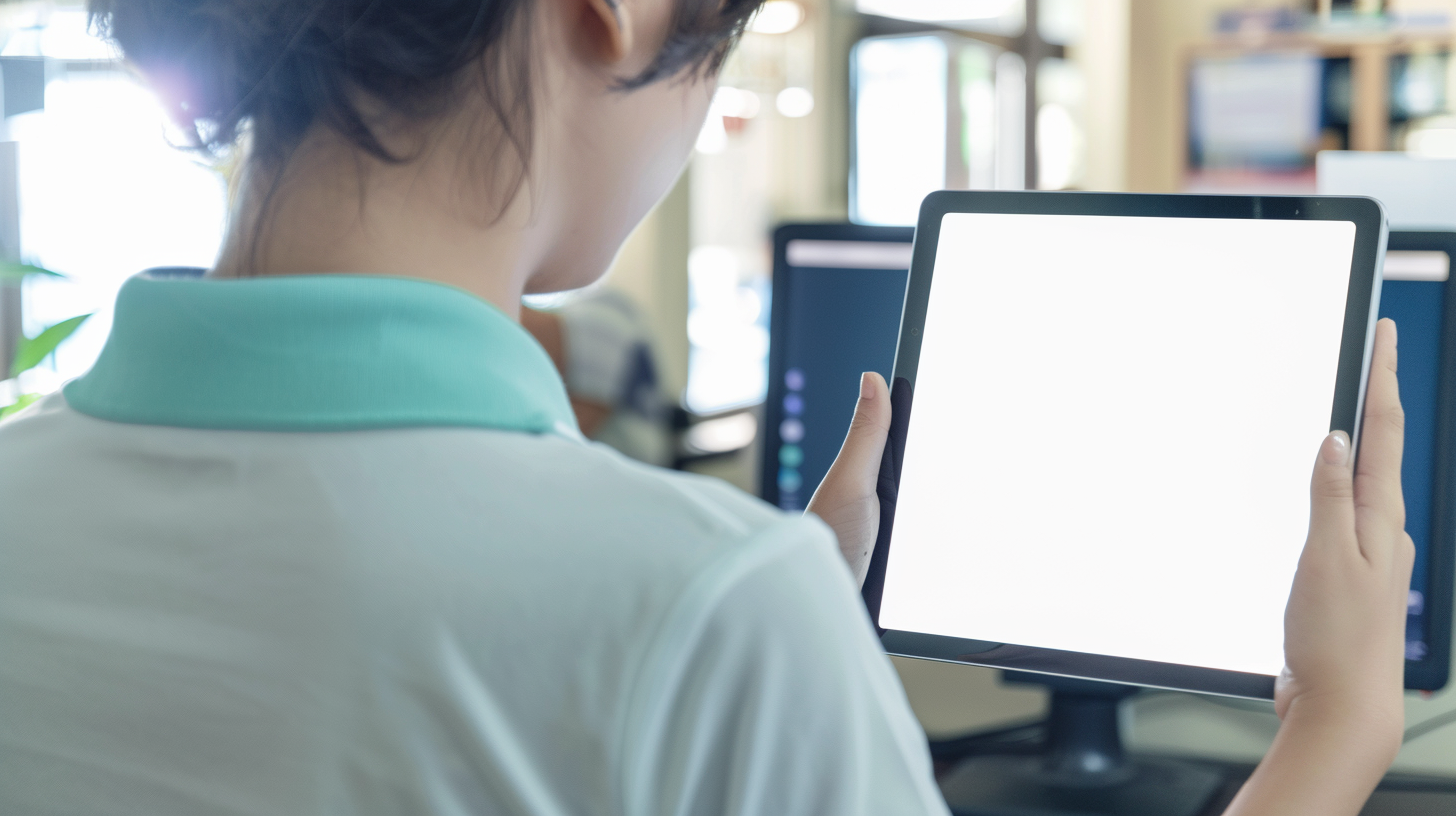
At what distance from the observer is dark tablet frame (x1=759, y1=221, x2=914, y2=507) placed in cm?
105

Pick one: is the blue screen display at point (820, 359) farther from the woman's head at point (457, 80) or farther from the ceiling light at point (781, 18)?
the ceiling light at point (781, 18)

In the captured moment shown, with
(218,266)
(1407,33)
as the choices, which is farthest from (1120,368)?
(1407,33)

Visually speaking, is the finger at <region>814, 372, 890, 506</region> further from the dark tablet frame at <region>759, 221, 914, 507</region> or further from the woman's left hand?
the dark tablet frame at <region>759, 221, 914, 507</region>

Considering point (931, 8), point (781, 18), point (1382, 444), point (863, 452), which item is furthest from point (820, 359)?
point (931, 8)

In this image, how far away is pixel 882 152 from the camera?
16.4 ft

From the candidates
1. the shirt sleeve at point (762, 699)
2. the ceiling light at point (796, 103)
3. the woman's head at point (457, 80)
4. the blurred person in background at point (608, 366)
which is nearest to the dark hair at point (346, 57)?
the woman's head at point (457, 80)

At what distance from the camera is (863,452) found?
663 millimetres

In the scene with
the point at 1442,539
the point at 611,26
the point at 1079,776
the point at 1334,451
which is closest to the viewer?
the point at 611,26

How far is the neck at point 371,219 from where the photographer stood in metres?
0.43

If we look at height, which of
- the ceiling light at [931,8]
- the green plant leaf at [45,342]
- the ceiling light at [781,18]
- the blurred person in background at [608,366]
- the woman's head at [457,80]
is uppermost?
the ceiling light at [931,8]

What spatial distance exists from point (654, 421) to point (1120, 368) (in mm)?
2421

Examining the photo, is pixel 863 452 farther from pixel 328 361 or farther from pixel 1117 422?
pixel 328 361

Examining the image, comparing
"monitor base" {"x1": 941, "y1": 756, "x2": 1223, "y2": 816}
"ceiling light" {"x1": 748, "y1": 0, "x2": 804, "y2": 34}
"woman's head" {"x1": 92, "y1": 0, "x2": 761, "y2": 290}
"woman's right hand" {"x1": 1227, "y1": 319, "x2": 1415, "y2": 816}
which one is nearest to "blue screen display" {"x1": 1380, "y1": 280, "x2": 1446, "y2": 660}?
"monitor base" {"x1": 941, "y1": 756, "x2": 1223, "y2": 816}

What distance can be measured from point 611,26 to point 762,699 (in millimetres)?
247
